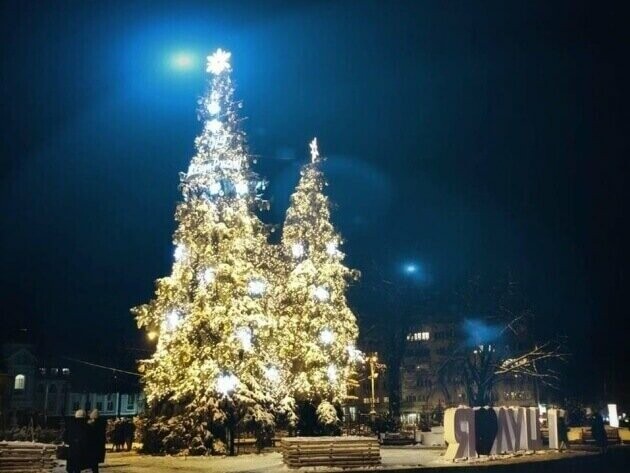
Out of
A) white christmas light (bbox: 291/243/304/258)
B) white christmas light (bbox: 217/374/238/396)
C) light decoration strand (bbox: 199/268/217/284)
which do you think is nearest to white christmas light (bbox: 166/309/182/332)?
light decoration strand (bbox: 199/268/217/284)

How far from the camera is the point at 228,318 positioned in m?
31.5

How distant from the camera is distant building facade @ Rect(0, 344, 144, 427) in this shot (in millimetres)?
89062

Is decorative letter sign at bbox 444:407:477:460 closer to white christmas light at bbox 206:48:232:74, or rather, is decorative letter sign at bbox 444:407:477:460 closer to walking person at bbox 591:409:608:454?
walking person at bbox 591:409:608:454

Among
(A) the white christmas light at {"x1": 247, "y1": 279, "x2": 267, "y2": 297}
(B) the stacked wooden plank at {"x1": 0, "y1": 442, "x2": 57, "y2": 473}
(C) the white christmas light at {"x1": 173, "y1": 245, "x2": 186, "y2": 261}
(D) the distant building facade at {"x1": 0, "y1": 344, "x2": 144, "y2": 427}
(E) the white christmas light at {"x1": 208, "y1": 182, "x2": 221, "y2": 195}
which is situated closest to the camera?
(B) the stacked wooden plank at {"x1": 0, "y1": 442, "x2": 57, "y2": 473}

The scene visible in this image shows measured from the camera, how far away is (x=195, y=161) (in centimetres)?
3391

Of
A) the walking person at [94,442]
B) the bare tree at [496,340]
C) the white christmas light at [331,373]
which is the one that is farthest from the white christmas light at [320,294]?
the bare tree at [496,340]

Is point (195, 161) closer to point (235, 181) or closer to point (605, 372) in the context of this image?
point (235, 181)

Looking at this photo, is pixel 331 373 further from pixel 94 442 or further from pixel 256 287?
pixel 94 442

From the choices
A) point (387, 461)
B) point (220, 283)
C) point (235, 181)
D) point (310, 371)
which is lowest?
point (387, 461)

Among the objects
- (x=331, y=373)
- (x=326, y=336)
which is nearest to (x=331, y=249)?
(x=326, y=336)

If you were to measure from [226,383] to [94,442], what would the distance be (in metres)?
10.7

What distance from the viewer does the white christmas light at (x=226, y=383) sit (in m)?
31.1

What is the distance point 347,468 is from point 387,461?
4.01m

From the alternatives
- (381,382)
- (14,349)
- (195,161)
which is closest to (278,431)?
(195,161)
